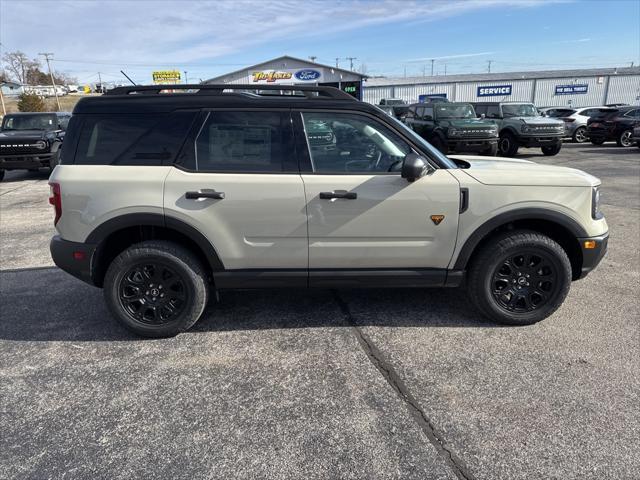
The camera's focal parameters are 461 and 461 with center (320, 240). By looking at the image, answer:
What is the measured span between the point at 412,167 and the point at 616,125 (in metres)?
19.5

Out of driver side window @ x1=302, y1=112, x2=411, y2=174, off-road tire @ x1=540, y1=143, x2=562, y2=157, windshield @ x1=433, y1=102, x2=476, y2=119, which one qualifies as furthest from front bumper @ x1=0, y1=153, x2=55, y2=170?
off-road tire @ x1=540, y1=143, x2=562, y2=157

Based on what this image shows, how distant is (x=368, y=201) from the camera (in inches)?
135

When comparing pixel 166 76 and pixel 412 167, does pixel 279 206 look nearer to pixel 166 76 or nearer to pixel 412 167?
pixel 412 167

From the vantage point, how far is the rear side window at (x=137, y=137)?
345 centimetres

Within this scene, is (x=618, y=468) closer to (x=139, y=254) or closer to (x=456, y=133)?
(x=139, y=254)

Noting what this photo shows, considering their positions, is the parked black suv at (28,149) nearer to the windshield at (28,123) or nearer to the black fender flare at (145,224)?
the windshield at (28,123)

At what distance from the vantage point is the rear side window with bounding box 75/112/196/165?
3.45m

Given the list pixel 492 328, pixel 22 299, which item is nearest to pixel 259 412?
pixel 492 328

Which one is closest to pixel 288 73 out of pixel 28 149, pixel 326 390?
pixel 28 149

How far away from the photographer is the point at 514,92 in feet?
133

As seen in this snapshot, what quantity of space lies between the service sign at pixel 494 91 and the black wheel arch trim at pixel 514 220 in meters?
41.4

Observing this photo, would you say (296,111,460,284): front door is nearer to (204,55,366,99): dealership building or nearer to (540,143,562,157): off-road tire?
(540,143,562,157): off-road tire

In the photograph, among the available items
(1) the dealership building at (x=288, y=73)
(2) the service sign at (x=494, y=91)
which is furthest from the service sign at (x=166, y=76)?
(2) the service sign at (x=494, y=91)

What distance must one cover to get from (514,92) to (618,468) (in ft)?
143
